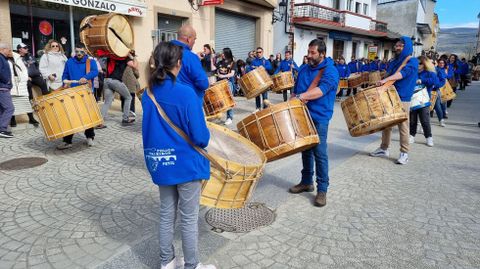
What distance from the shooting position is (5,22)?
9.20 m

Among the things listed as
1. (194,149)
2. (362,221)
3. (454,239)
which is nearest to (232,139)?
(194,149)

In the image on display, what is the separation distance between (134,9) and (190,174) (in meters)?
10.8

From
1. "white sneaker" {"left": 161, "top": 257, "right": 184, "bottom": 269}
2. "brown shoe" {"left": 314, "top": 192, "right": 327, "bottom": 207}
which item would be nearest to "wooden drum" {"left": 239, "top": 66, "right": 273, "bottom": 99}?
"brown shoe" {"left": 314, "top": 192, "right": 327, "bottom": 207}

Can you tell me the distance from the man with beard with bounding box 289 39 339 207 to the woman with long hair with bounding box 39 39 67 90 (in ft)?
20.4

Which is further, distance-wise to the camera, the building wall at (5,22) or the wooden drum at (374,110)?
the building wall at (5,22)

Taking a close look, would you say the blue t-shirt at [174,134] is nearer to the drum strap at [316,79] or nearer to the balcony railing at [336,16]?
the drum strap at [316,79]

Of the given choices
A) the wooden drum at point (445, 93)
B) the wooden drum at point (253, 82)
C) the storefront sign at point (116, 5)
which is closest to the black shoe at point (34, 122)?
the storefront sign at point (116, 5)

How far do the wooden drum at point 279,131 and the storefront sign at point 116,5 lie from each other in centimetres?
848

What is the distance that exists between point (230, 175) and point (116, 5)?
10360mm

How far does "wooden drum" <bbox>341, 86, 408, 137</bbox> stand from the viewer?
516cm

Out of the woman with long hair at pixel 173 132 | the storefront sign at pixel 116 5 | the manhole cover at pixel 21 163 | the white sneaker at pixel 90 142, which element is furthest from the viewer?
the storefront sign at pixel 116 5

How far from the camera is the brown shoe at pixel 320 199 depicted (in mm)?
4414

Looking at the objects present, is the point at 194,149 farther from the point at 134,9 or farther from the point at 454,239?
the point at 134,9

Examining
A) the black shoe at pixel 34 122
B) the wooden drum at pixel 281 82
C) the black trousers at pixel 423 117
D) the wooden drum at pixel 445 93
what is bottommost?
the black shoe at pixel 34 122
